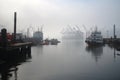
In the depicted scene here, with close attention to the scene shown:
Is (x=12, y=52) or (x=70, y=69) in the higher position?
(x=12, y=52)

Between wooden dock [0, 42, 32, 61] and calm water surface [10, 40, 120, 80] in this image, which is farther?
wooden dock [0, 42, 32, 61]

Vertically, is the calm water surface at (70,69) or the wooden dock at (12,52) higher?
the wooden dock at (12,52)

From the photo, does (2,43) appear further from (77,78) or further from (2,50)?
(77,78)

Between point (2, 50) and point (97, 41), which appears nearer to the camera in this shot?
point (2, 50)

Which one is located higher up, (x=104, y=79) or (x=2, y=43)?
(x=2, y=43)

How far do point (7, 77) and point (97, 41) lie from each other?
7607 cm

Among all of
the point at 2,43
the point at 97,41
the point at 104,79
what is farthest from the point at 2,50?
the point at 97,41

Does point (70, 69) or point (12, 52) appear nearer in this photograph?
point (70, 69)

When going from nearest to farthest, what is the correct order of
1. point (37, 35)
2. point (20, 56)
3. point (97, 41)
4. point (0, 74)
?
1. point (0, 74)
2. point (20, 56)
3. point (97, 41)
4. point (37, 35)

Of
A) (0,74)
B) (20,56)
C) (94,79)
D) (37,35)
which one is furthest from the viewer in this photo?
(37,35)

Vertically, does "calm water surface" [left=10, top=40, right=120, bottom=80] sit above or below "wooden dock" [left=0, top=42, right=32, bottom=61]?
below

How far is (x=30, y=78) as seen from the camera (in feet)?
67.2

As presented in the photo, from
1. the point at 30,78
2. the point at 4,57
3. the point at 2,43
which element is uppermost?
the point at 2,43

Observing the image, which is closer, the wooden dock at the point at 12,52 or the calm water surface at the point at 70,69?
the calm water surface at the point at 70,69
